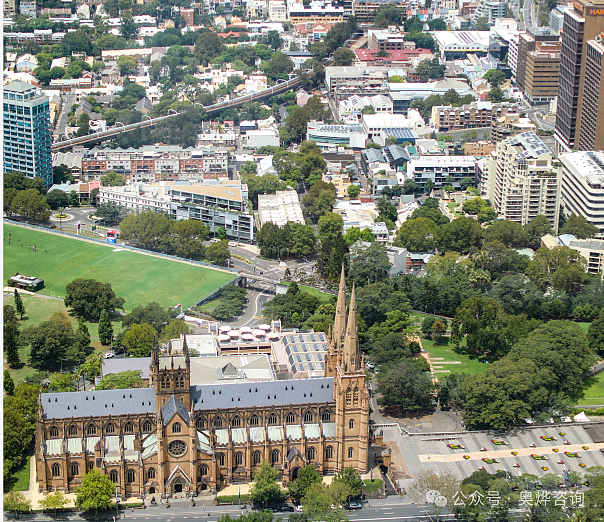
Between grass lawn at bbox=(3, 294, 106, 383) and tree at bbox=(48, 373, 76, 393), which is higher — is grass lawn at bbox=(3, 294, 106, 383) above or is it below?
below

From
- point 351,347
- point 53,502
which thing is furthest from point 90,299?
point 351,347

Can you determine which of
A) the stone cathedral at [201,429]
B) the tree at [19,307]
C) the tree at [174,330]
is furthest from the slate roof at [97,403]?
the tree at [19,307]

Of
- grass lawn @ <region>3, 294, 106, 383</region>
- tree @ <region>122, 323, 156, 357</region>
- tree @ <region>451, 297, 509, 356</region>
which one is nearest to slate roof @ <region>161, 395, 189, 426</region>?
tree @ <region>122, 323, 156, 357</region>

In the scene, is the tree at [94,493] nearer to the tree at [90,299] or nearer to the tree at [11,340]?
the tree at [11,340]

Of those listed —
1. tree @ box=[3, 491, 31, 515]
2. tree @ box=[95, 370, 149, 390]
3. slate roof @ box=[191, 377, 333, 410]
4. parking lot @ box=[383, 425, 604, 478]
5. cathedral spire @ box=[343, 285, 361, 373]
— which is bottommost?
parking lot @ box=[383, 425, 604, 478]

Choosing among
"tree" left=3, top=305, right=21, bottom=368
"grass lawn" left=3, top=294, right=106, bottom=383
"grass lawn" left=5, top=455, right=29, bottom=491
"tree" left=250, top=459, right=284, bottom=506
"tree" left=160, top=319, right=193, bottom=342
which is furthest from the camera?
"grass lawn" left=3, top=294, right=106, bottom=383

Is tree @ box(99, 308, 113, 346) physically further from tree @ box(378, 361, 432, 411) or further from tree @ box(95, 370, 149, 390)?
tree @ box(378, 361, 432, 411)
